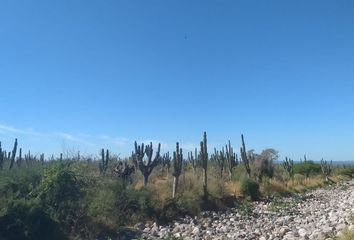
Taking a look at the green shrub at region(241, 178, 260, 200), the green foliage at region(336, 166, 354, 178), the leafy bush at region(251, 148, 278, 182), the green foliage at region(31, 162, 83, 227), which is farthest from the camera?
the green foliage at region(336, 166, 354, 178)

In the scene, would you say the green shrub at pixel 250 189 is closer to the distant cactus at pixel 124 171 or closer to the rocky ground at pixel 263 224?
the rocky ground at pixel 263 224

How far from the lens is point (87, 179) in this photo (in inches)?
760

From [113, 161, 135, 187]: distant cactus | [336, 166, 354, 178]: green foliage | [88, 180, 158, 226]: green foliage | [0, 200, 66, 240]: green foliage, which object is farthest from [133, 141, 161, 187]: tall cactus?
[336, 166, 354, 178]: green foliage

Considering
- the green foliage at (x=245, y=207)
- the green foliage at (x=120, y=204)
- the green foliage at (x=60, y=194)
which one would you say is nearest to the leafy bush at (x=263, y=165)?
the green foliage at (x=245, y=207)

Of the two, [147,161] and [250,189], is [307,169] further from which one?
[147,161]

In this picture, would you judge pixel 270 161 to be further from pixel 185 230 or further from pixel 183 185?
pixel 185 230

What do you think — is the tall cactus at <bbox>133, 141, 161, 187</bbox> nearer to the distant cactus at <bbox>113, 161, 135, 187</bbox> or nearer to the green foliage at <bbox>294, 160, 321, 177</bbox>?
the distant cactus at <bbox>113, 161, 135, 187</bbox>

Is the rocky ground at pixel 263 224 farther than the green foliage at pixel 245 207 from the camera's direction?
No

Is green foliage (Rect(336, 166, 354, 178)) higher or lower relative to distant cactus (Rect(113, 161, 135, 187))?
higher

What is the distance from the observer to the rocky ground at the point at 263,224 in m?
16.0

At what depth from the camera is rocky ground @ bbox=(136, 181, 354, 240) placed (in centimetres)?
1597

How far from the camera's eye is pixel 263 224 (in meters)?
19.2

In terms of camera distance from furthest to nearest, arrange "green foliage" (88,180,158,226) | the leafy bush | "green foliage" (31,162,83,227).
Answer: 1. the leafy bush
2. "green foliage" (88,180,158,226)
3. "green foliage" (31,162,83,227)

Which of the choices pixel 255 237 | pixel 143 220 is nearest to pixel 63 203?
pixel 143 220
